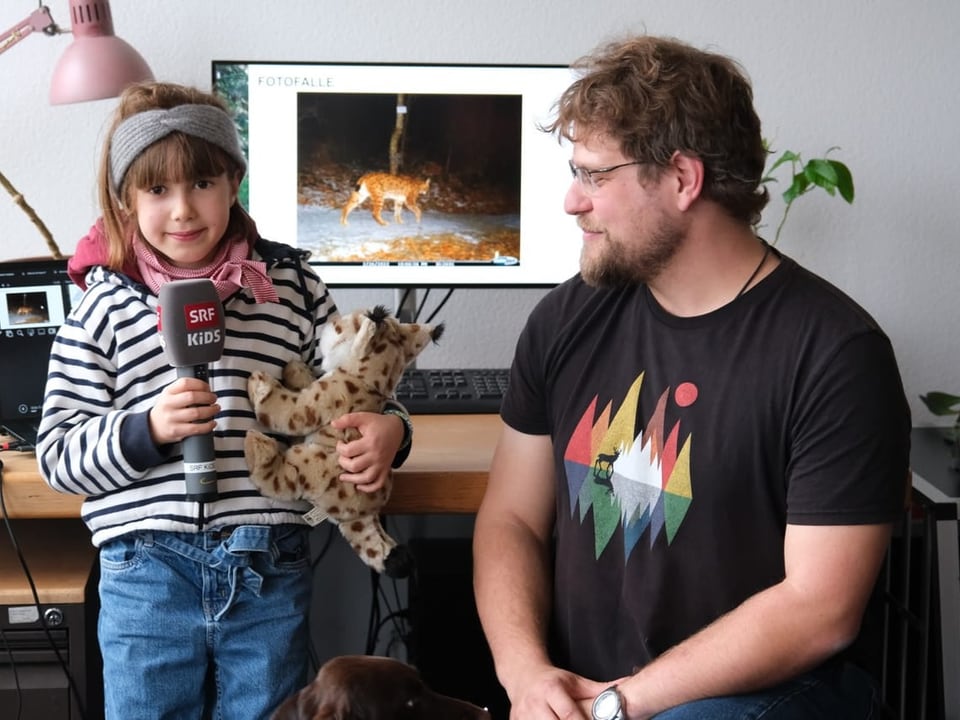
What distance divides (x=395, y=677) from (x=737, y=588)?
0.43m

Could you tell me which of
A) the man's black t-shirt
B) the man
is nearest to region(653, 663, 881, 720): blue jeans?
the man

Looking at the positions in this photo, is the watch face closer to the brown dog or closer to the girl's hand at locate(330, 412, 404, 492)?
the brown dog

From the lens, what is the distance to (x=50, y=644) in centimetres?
170

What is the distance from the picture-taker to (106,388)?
148 cm

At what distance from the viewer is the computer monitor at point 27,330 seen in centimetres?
183

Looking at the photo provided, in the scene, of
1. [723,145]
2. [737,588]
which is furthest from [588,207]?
[737,588]

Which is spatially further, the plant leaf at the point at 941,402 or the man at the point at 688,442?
the plant leaf at the point at 941,402

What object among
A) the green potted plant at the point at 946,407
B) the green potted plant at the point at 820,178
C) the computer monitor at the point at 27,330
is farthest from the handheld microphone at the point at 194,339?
the green potted plant at the point at 946,407

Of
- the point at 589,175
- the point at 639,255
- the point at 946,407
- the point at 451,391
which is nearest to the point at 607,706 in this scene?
the point at 639,255

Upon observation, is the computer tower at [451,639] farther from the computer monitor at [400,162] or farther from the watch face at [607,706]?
the watch face at [607,706]

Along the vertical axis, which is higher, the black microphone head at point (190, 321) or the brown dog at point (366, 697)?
the black microphone head at point (190, 321)

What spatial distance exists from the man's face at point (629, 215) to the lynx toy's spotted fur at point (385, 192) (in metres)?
0.60

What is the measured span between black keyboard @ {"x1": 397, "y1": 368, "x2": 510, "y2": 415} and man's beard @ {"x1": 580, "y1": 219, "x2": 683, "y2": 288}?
1.80 ft

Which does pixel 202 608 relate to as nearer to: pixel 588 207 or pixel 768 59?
pixel 588 207
